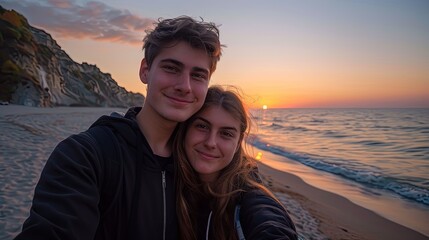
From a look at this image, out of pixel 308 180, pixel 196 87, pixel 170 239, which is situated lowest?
pixel 308 180

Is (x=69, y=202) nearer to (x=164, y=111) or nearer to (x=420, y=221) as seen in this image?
(x=164, y=111)

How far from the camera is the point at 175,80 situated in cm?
230

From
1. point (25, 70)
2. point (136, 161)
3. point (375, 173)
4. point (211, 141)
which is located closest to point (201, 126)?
point (211, 141)

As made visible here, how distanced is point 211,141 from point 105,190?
3.38ft

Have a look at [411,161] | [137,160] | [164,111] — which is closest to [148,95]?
[164,111]

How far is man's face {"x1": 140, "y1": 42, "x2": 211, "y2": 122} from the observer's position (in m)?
2.30

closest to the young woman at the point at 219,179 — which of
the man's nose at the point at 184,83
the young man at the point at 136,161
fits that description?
the young man at the point at 136,161

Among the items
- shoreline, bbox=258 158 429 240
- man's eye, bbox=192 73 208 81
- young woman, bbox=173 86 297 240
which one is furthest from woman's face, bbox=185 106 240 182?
shoreline, bbox=258 158 429 240

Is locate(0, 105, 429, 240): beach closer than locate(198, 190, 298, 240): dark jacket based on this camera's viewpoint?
No

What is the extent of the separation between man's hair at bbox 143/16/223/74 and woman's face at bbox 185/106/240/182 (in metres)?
0.49

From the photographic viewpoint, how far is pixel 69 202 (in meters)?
1.50

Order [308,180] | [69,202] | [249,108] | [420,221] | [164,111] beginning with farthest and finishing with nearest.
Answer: [308,180] → [420,221] → [249,108] → [164,111] → [69,202]

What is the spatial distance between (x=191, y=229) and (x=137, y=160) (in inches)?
Result: 27.1

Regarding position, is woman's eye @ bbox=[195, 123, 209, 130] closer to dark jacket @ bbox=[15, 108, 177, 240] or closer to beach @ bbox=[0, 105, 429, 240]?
dark jacket @ bbox=[15, 108, 177, 240]
